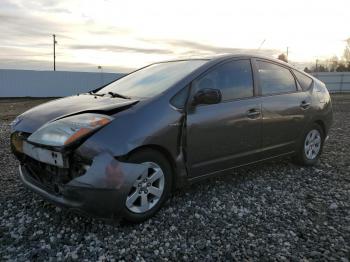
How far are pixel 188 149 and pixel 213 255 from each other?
45.1 inches

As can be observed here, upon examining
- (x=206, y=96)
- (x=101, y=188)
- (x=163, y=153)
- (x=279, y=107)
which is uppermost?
(x=206, y=96)

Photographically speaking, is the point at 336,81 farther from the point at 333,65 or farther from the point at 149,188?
the point at 149,188

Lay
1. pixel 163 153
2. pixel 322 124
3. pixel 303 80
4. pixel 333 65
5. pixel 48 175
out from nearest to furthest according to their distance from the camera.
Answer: pixel 48 175, pixel 163 153, pixel 303 80, pixel 322 124, pixel 333 65

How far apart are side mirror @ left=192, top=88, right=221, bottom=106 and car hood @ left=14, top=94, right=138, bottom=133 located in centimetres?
65

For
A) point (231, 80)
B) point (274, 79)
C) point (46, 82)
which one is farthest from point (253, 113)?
point (46, 82)

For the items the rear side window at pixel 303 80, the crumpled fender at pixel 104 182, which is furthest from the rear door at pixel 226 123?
A: the rear side window at pixel 303 80

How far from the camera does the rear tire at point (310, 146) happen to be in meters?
5.38

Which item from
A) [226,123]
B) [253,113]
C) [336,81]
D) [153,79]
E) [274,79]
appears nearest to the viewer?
[226,123]

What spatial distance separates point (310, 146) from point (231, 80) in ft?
6.74

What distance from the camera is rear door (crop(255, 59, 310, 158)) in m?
4.65

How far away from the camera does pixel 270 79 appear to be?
4.84 metres

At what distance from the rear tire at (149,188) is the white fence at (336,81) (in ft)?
114

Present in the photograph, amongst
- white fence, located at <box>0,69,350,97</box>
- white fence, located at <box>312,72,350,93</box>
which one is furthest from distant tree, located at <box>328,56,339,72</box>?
white fence, located at <box>0,69,350,97</box>

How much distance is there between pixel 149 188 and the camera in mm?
3488
